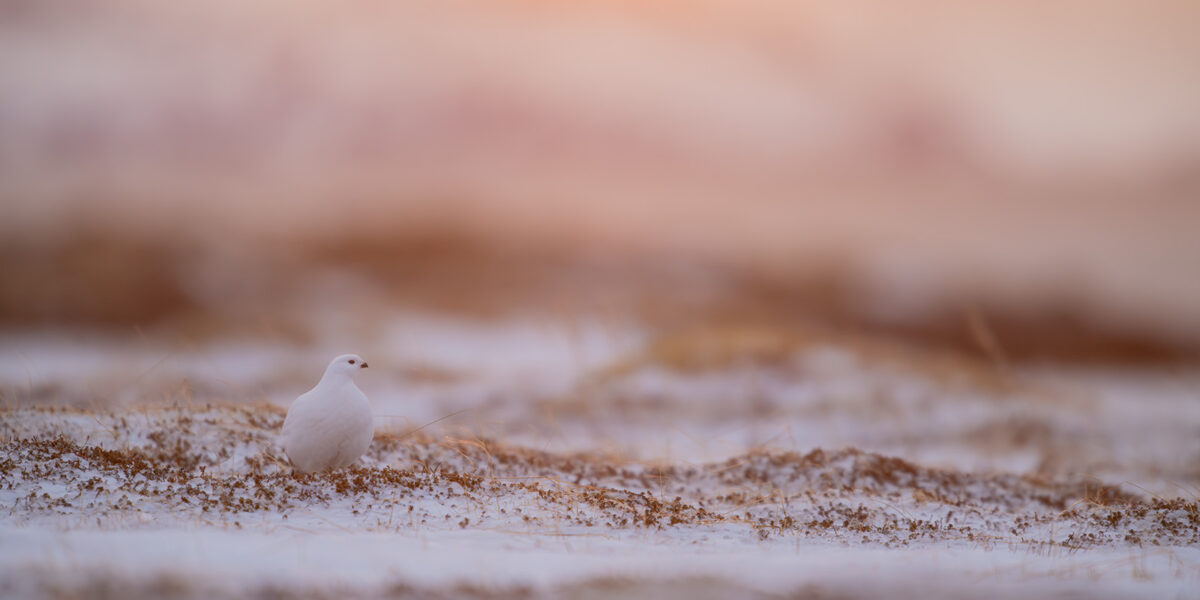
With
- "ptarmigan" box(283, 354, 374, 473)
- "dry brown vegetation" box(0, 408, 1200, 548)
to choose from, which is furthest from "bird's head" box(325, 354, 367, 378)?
"dry brown vegetation" box(0, 408, 1200, 548)

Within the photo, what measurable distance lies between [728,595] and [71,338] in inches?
1392

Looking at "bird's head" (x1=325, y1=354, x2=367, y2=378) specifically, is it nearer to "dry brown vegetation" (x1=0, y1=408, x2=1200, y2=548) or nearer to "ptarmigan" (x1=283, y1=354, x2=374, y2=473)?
"ptarmigan" (x1=283, y1=354, x2=374, y2=473)

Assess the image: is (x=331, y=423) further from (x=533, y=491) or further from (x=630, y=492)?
(x=630, y=492)

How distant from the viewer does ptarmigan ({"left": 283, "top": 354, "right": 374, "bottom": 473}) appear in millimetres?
9281

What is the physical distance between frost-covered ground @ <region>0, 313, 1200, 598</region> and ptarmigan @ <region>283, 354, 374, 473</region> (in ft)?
1.55

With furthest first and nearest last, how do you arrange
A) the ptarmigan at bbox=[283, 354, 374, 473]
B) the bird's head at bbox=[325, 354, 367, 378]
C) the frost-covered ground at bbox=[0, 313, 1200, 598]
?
the bird's head at bbox=[325, 354, 367, 378]
the ptarmigan at bbox=[283, 354, 374, 473]
the frost-covered ground at bbox=[0, 313, 1200, 598]

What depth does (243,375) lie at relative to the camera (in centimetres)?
2734

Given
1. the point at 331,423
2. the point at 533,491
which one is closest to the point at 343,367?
the point at 331,423

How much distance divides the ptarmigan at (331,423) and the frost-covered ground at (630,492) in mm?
473

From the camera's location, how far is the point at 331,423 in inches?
365

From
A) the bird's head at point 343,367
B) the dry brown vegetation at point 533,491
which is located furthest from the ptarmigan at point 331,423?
the dry brown vegetation at point 533,491

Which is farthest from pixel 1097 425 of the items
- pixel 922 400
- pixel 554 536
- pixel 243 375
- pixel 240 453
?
pixel 243 375

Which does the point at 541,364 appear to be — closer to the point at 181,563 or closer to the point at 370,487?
the point at 370,487

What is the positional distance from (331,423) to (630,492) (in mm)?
3506
